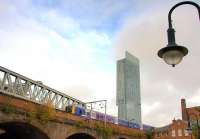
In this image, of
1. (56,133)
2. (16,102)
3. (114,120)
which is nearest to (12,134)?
(56,133)

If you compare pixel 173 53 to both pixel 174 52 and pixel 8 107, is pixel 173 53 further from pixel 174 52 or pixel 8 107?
pixel 8 107

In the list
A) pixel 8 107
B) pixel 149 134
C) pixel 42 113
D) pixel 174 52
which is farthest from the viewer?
pixel 149 134

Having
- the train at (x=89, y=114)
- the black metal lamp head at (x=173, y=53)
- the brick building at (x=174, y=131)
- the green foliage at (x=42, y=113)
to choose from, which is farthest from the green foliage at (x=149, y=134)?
the black metal lamp head at (x=173, y=53)

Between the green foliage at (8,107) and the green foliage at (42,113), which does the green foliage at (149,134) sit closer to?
the green foliage at (42,113)

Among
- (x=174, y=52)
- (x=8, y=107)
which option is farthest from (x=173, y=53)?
(x=8, y=107)

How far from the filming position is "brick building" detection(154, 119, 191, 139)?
220ft

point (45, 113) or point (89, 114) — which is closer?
point (45, 113)

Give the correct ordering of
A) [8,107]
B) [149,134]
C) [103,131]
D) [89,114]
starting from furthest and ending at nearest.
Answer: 1. [149,134]
2. [103,131]
3. [89,114]
4. [8,107]

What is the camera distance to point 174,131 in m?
69.0

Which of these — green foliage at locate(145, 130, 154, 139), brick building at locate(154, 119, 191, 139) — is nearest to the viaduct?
green foliage at locate(145, 130, 154, 139)

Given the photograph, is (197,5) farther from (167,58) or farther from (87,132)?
(87,132)

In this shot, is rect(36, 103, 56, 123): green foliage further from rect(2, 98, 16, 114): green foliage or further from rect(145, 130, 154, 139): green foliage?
rect(145, 130, 154, 139): green foliage

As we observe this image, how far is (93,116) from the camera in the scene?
42312 millimetres

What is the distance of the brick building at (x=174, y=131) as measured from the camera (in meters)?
67.1
